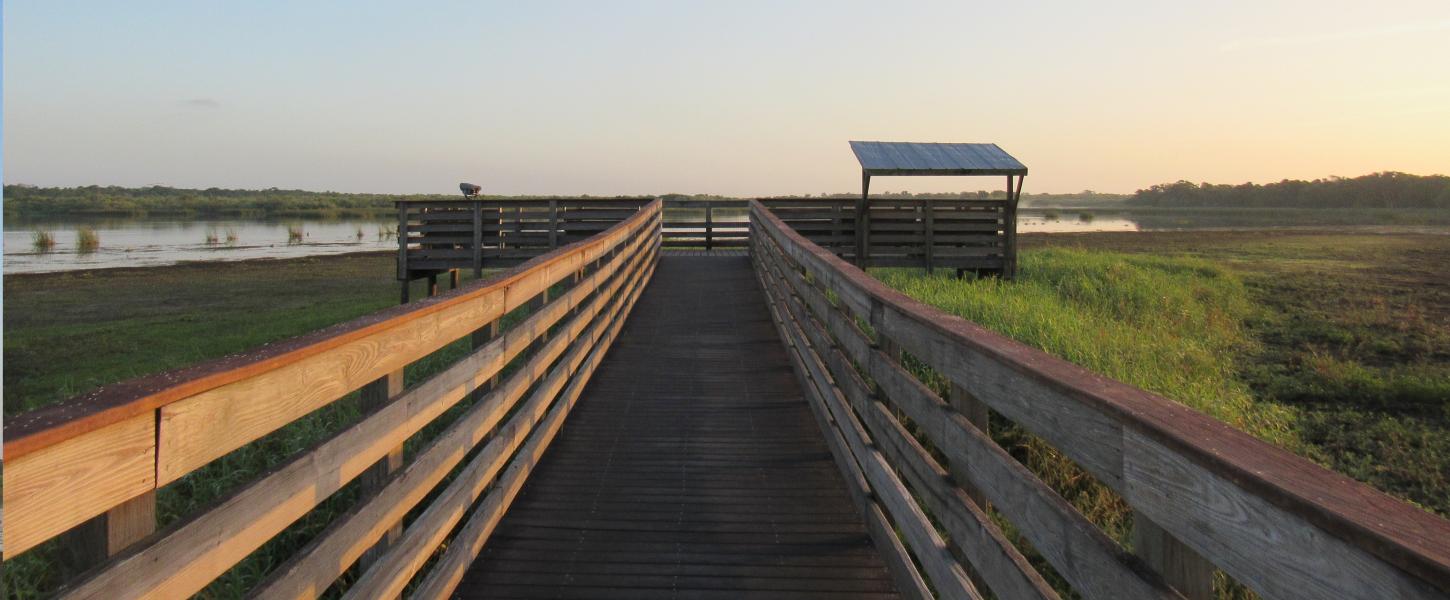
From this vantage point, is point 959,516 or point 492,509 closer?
point 959,516

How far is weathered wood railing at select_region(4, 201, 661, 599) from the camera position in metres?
1.41

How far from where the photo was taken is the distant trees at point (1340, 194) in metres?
79.6

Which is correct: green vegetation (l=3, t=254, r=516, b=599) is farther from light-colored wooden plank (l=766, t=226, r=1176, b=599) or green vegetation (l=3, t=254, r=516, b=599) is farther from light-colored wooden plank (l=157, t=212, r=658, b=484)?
light-colored wooden plank (l=766, t=226, r=1176, b=599)

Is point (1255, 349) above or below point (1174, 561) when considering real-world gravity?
below

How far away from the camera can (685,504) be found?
4.22 m

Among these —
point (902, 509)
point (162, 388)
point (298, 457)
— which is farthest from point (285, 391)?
point (902, 509)

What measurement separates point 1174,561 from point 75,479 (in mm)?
1897

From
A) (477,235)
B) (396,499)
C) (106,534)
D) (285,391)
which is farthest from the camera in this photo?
(477,235)

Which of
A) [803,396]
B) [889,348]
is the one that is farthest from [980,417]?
[803,396]

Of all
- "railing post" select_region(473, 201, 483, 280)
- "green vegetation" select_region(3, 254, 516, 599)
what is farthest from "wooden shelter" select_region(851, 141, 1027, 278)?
"green vegetation" select_region(3, 254, 516, 599)

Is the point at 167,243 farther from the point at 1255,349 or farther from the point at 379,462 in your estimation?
the point at 379,462

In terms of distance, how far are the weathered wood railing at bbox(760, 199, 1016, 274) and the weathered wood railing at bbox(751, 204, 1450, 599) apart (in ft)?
41.5

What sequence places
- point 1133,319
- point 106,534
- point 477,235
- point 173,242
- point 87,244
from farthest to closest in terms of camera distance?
point 173,242 < point 87,244 < point 477,235 < point 1133,319 < point 106,534

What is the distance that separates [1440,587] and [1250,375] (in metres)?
9.56
